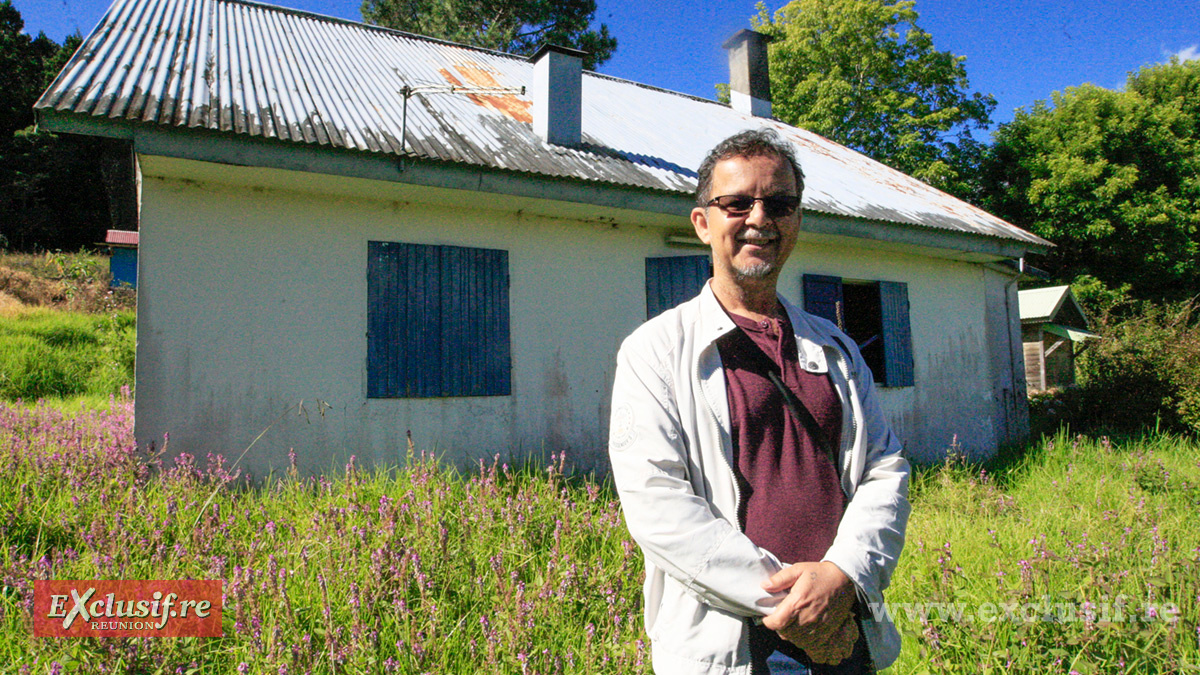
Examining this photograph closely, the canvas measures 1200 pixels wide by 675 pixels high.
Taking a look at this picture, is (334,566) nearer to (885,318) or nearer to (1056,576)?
(1056,576)

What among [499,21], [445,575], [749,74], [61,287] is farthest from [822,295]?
[499,21]

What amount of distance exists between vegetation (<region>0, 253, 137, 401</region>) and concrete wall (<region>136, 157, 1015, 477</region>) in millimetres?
5685

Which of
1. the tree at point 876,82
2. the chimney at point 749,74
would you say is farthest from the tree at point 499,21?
the chimney at point 749,74

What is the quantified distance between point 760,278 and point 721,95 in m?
27.1

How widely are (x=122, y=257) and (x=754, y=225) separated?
18254mm

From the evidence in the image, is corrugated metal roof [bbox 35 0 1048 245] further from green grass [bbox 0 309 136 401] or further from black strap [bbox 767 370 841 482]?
green grass [bbox 0 309 136 401]

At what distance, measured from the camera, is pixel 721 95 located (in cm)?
2652

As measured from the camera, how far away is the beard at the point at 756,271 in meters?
1.67

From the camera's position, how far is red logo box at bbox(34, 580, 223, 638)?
2.31 m

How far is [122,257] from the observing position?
15469mm

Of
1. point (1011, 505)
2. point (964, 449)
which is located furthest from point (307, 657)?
point (964, 449)

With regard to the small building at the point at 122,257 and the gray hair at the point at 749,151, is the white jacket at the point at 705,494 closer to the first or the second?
the gray hair at the point at 749,151

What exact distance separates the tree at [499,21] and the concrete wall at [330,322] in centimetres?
1660

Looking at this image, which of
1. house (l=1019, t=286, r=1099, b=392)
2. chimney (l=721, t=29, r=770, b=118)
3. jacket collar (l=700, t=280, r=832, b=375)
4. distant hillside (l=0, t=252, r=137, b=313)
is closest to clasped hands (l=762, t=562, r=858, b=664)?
jacket collar (l=700, t=280, r=832, b=375)
